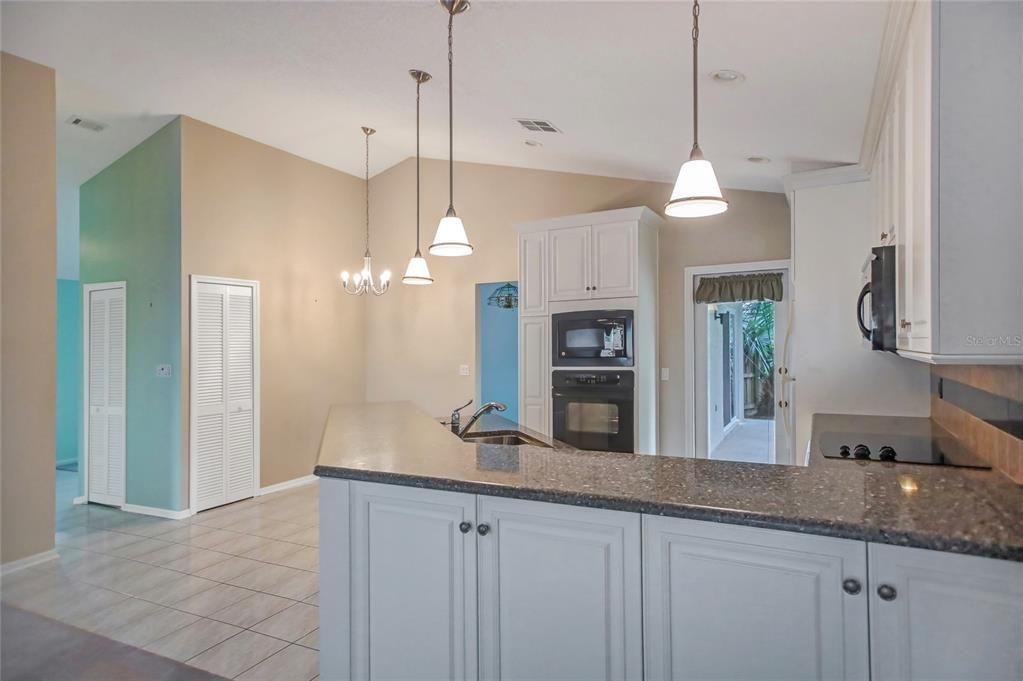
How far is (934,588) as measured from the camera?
1035mm

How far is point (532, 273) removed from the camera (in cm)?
482

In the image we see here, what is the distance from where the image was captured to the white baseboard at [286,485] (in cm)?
533

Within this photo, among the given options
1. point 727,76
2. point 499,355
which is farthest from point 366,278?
point 727,76

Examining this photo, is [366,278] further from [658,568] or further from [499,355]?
[658,568]

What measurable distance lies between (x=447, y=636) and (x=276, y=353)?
456cm

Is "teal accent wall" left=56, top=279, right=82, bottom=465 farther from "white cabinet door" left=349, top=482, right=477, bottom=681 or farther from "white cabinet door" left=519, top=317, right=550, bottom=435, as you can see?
"white cabinet door" left=349, top=482, right=477, bottom=681

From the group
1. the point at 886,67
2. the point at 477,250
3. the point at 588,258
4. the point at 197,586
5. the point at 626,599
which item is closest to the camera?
the point at 626,599

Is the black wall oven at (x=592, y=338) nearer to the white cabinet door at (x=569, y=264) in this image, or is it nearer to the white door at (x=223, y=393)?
the white cabinet door at (x=569, y=264)

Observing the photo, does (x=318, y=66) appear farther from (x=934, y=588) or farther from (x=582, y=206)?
(x=934, y=588)

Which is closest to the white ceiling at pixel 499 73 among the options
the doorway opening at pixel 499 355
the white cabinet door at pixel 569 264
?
the white cabinet door at pixel 569 264

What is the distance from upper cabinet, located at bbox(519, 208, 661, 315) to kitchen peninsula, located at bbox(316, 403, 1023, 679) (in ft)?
9.30

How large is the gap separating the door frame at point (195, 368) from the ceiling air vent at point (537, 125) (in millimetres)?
Result: 2898

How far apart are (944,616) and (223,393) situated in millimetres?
5080

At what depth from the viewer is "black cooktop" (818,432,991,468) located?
2.06 metres
